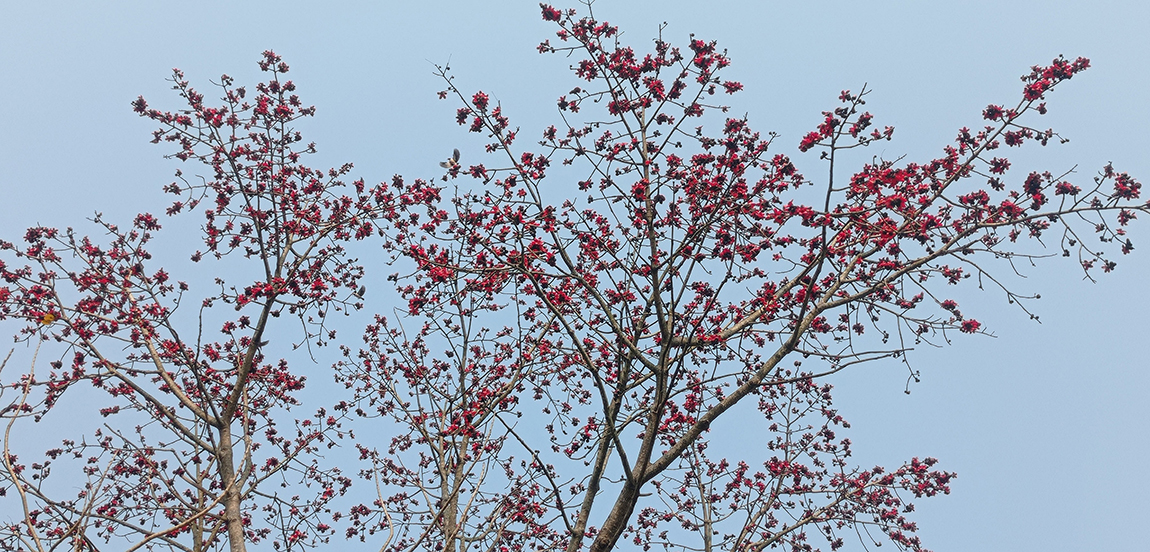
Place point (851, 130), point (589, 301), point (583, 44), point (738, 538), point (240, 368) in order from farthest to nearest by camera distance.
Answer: point (240, 368), point (738, 538), point (589, 301), point (583, 44), point (851, 130)

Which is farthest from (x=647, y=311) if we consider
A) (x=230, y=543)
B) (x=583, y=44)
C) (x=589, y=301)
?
(x=230, y=543)

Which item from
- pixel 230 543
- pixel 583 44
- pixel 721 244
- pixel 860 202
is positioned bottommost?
pixel 230 543

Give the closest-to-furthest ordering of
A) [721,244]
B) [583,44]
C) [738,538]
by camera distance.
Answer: [721,244]
[583,44]
[738,538]

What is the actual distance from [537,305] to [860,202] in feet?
13.4

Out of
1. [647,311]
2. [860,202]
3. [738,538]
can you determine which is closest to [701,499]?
[738,538]

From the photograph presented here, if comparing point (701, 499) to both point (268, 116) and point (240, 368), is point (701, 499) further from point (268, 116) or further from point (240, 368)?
point (268, 116)

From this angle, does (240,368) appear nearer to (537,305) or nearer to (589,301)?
(537,305)

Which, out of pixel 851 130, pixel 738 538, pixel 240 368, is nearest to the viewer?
pixel 851 130

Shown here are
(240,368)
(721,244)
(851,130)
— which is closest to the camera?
(851,130)

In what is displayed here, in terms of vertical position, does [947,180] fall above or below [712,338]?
above

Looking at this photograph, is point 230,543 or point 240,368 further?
point 240,368

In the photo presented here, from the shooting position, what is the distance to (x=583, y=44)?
7148 millimetres

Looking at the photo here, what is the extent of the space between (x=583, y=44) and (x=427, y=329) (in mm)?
4941

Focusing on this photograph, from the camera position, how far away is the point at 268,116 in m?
8.98
